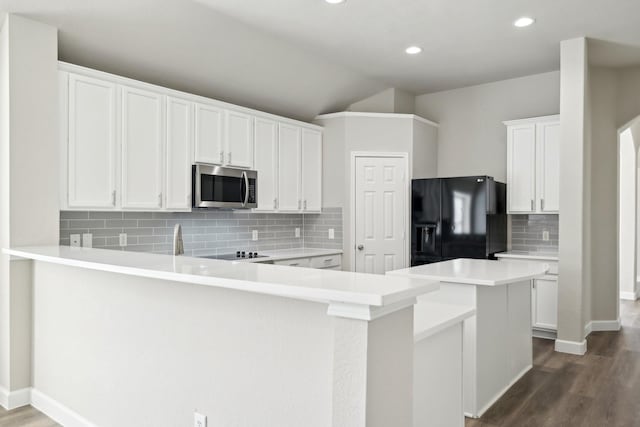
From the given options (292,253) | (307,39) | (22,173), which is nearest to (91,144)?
(22,173)

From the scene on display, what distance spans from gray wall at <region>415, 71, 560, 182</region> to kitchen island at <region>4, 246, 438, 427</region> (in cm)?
475

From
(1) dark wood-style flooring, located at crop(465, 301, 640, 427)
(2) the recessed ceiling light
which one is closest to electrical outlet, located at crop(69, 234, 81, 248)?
(1) dark wood-style flooring, located at crop(465, 301, 640, 427)

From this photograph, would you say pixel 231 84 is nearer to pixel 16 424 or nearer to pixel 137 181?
pixel 137 181

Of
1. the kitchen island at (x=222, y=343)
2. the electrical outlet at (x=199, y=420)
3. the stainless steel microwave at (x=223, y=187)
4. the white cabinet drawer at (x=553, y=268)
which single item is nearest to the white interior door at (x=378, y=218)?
the stainless steel microwave at (x=223, y=187)

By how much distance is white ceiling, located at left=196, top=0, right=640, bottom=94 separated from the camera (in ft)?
12.6

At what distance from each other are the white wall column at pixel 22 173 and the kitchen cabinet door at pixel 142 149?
0.59 metres

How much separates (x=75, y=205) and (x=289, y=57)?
8.37 ft

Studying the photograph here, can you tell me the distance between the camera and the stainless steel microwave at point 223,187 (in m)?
4.36

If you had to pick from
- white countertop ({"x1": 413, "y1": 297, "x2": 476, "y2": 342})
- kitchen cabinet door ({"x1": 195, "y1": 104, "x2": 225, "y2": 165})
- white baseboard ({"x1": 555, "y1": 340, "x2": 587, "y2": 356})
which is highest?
kitchen cabinet door ({"x1": 195, "y1": 104, "x2": 225, "y2": 165})

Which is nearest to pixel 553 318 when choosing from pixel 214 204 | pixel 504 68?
pixel 504 68

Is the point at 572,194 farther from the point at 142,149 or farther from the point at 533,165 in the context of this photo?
the point at 142,149

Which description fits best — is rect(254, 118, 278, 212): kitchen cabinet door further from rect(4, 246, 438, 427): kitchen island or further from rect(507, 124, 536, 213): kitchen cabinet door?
rect(507, 124, 536, 213): kitchen cabinet door

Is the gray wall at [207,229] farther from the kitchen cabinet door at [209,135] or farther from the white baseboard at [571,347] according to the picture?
the white baseboard at [571,347]

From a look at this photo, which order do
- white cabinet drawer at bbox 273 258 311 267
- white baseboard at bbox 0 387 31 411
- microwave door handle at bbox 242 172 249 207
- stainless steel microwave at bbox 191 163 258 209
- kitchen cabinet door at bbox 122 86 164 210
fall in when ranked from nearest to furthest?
white baseboard at bbox 0 387 31 411 < kitchen cabinet door at bbox 122 86 164 210 < stainless steel microwave at bbox 191 163 258 209 < microwave door handle at bbox 242 172 249 207 < white cabinet drawer at bbox 273 258 311 267
